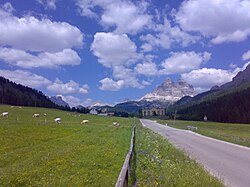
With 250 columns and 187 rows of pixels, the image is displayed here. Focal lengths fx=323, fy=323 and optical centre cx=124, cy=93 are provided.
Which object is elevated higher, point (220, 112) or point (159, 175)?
point (220, 112)

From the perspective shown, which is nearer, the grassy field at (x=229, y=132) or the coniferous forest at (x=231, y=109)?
the grassy field at (x=229, y=132)

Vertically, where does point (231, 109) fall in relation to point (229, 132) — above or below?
above

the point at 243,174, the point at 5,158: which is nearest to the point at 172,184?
the point at 243,174

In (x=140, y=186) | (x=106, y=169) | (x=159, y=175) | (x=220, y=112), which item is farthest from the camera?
(x=220, y=112)

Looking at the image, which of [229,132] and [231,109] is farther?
[231,109]

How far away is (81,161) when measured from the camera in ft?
54.3

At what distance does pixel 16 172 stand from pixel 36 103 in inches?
7000

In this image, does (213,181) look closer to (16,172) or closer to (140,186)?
(140,186)

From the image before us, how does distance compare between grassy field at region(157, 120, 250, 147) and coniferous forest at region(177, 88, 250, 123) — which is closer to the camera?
grassy field at region(157, 120, 250, 147)

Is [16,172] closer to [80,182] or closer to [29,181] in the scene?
[29,181]

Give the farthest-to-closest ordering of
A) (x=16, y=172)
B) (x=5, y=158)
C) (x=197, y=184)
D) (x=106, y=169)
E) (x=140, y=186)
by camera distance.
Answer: (x=5, y=158) → (x=106, y=169) → (x=16, y=172) → (x=197, y=184) → (x=140, y=186)

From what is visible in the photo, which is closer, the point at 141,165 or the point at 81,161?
the point at 141,165

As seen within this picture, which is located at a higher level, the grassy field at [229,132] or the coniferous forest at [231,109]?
the coniferous forest at [231,109]

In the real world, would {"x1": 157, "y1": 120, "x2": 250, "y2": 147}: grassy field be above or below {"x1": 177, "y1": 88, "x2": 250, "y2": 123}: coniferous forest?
below
